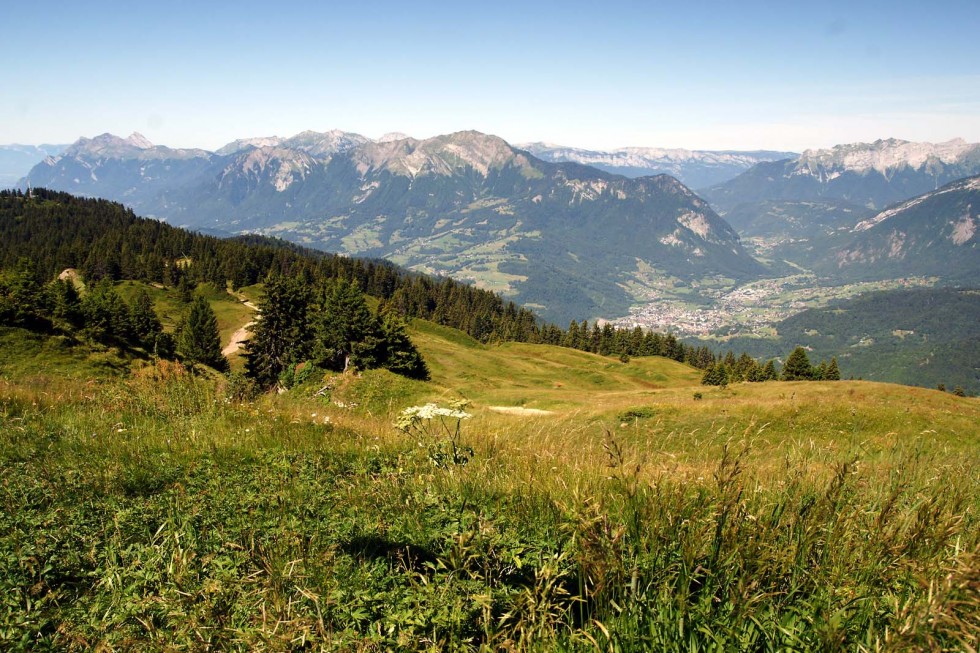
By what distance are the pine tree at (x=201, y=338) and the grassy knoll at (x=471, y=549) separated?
191 ft

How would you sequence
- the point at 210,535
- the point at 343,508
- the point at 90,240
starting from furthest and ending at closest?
the point at 90,240 < the point at 343,508 < the point at 210,535

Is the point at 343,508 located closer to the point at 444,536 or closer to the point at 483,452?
the point at 444,536

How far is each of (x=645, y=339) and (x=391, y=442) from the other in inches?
4903

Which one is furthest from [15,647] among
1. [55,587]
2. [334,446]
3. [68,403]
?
[68,403]

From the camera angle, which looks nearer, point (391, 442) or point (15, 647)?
point (15, 647)

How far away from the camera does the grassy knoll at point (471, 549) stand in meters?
2.60

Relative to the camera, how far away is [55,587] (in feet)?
11.0

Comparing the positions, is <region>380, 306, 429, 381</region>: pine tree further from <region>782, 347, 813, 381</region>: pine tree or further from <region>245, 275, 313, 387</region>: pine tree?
<region>782, 347, 813, 381</region>: pine tree

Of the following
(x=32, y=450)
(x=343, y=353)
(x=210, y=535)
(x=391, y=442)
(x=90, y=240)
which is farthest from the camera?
(x=90, y=240)

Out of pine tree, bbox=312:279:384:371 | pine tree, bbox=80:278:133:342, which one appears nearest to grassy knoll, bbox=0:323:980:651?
pine tree, bbox=312:279:384:371

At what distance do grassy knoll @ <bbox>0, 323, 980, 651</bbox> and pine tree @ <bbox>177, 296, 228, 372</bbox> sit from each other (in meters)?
58.3

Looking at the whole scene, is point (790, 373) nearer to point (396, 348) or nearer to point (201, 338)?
point (396, 348)

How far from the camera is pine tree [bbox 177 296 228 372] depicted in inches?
2264

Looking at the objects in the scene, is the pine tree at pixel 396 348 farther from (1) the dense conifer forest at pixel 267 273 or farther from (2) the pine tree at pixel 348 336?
(1) the dense conifer forest at pixel 267 273
